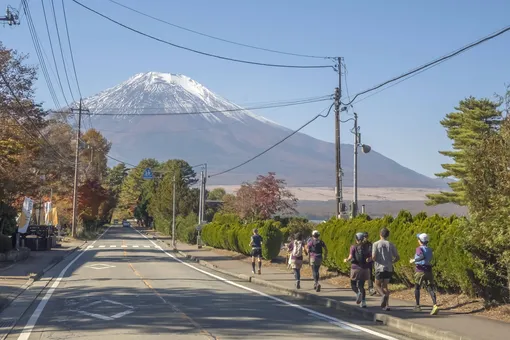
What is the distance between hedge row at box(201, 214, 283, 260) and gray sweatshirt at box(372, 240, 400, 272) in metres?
17.3

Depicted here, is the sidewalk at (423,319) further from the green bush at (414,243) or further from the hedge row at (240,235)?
the hedge row at (240,235)

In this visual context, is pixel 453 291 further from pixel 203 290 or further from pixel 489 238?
pixel 203 290

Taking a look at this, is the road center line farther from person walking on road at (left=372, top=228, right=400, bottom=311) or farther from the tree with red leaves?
the tree with red leaves

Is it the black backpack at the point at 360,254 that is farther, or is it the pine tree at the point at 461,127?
the pine tree at the point at 461,127

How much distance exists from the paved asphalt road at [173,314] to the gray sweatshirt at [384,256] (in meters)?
1.23

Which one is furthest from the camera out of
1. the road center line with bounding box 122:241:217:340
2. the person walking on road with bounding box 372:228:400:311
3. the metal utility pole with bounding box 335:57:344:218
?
the metal utility pole with bounding box 335:57:344:218

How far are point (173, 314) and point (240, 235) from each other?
23987mm

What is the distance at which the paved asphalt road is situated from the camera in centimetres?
1182

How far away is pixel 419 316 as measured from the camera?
13.4 meters

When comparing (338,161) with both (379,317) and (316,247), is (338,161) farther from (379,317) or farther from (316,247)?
(379,317)

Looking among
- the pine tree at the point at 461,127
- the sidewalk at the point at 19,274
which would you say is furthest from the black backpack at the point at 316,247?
the pine tree at the point at 461,127

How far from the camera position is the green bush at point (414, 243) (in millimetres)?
14328

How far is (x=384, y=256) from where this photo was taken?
14.2 meters

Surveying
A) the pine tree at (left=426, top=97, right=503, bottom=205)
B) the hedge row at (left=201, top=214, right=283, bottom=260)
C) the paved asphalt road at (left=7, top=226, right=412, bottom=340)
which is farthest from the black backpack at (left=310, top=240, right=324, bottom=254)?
the pine tree at (left=426, top=97, right=503, bottom=205)
